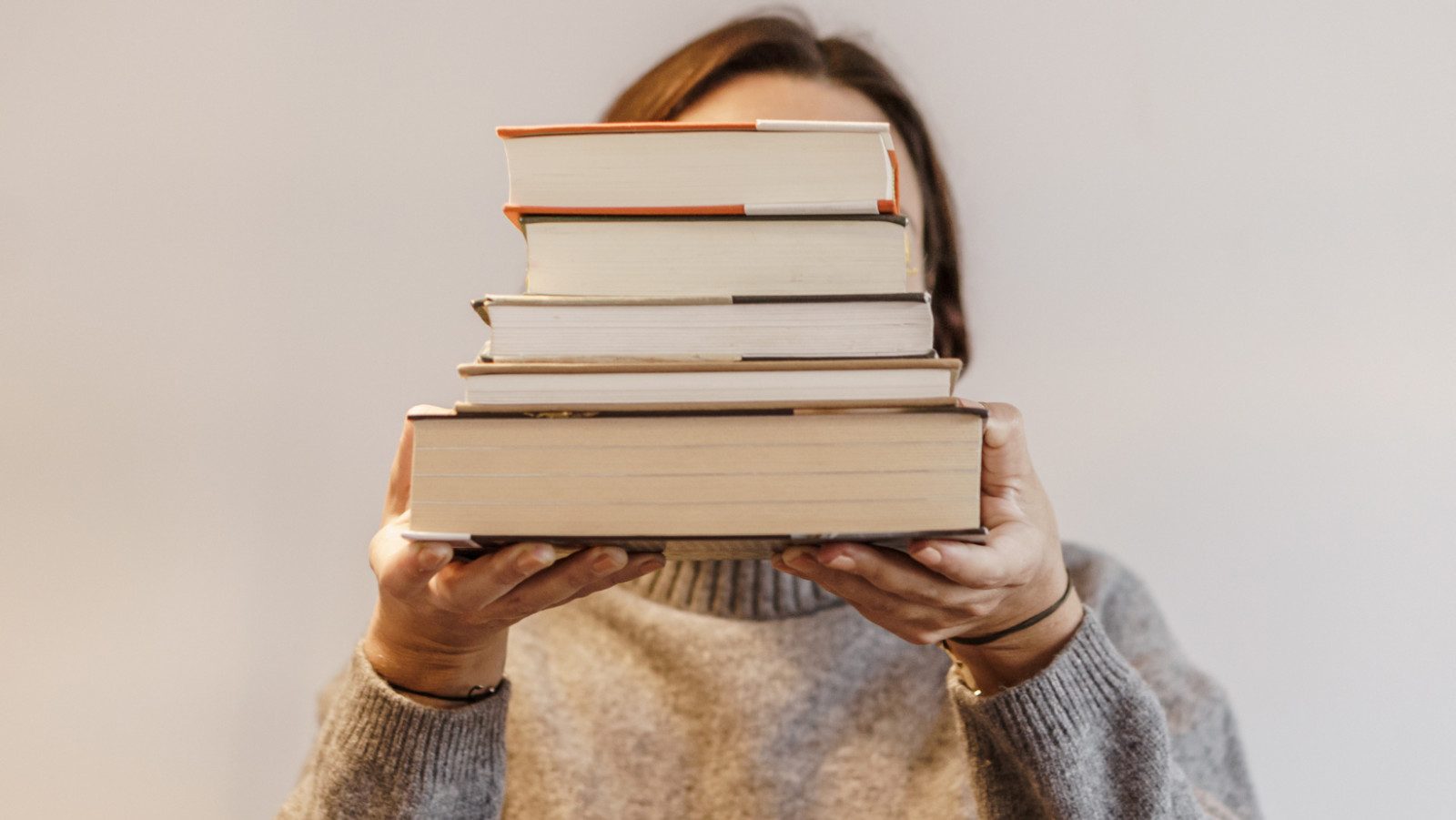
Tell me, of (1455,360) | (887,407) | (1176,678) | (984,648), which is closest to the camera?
(887,407)

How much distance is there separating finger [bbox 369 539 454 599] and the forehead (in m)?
0.51

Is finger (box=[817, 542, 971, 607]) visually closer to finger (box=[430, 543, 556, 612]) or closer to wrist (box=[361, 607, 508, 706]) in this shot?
finger (box=[430, 543, 556, 612])

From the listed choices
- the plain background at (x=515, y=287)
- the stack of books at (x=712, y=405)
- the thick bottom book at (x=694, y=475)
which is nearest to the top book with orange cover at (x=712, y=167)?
the stack of books at (x=712, y=405)

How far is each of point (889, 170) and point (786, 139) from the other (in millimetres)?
56

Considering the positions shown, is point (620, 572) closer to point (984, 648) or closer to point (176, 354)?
point (984, 648)

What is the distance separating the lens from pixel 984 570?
0.40m

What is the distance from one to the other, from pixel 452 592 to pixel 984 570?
0.28 metres

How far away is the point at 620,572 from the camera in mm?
439

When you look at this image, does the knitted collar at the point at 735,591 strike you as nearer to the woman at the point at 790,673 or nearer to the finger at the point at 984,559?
the woman at the point at 790,673

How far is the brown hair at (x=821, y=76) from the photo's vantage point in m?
0.83

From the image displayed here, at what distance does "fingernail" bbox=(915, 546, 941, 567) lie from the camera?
39 cm

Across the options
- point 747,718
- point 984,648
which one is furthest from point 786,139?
point 747,718

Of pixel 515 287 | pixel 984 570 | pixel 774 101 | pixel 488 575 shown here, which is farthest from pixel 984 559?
pixel 515 287

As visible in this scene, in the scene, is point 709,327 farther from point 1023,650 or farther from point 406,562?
→ point 1023,650
